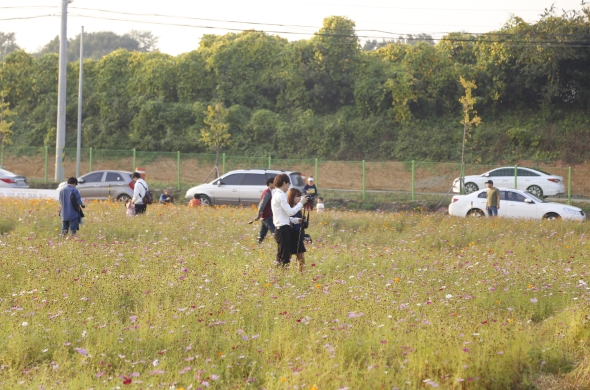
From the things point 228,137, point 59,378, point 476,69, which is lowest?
point 59,378

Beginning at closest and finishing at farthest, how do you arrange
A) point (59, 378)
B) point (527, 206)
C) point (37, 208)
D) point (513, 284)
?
point (59, 378) → point (513, 284) → point (37, 208) → point (527, 206)

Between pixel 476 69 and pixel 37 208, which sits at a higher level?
pixel 476 69

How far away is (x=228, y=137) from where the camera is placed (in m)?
40.2

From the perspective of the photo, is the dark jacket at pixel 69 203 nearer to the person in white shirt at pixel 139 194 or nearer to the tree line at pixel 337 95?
the person in white shirt at pixel 139 194

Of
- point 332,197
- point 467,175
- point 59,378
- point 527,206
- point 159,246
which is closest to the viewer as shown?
point 59,378

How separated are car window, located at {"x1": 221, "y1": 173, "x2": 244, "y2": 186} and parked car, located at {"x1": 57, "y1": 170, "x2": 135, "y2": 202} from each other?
3587 millimetres

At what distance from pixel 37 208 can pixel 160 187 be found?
15365 mm

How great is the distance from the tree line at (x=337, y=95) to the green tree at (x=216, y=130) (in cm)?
112

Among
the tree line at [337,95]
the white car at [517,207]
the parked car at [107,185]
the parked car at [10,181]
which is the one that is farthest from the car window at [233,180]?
the tree line at [337,95]

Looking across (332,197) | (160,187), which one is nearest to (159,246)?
(332,197)

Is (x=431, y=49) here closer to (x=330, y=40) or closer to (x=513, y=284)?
(x=330, y=40)

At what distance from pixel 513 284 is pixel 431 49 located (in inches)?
1356

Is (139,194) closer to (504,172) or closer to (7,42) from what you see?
(504,172)

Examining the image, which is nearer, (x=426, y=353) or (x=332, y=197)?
(x=426, y=353)
